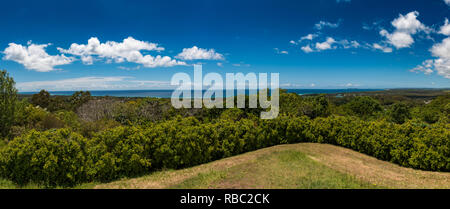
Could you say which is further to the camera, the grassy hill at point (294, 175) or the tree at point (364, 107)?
the tree at point (364, 107)

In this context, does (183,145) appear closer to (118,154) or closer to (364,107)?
(118,154)

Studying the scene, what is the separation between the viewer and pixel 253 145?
12.2m

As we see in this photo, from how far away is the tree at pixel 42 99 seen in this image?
40375mm

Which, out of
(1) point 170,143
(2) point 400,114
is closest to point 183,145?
(1) point 170,143

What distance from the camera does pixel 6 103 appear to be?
55.3ft

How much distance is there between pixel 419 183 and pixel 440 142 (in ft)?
9.90

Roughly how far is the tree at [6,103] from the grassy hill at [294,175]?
591 inches

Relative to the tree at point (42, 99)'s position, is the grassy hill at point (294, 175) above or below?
below

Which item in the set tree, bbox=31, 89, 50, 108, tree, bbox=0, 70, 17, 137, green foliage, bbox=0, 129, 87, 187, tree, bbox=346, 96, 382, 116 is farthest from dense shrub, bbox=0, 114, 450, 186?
tree, bbox=31, 89, 50, 108

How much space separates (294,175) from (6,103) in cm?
2078

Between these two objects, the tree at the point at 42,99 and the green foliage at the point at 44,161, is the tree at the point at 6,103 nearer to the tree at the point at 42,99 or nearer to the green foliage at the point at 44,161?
the green foliage at the point at 44,161

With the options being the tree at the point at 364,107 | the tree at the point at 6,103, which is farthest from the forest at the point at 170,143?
the tree at the point at 364,107

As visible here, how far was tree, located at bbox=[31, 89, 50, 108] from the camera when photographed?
132 feet
